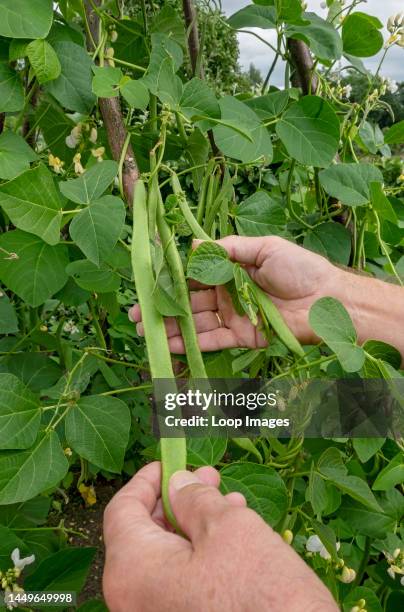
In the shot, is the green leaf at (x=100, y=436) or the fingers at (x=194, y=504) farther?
the green leaf at (x=100, y=436)

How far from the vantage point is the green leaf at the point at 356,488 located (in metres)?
0.79

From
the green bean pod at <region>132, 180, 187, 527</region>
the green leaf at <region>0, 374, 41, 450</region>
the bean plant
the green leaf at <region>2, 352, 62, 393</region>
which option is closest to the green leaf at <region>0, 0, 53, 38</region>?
the bean plant

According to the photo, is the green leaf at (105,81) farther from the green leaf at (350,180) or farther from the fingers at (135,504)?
the fingers at (135,504)

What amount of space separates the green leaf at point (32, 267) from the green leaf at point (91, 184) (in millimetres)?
160

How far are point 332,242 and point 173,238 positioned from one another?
1.43 ft

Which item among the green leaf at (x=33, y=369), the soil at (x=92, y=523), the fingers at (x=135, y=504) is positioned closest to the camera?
the fingers at (x=135, y=504)

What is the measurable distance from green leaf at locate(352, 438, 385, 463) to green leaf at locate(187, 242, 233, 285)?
0.30 m

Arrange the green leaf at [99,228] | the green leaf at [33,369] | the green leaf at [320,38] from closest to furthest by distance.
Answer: the green leaf at [99,228] < the green leaf at [320,38] < the green leaf at [33,369]

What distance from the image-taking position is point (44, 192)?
832 mm

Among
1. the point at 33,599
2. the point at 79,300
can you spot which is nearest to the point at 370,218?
the point at 79,300

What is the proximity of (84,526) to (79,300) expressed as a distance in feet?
4.37

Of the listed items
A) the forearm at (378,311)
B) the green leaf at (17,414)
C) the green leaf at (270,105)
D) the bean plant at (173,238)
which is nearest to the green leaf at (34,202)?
the bean plant at (173,238)

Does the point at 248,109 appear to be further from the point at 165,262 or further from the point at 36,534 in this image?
the point at 36,534

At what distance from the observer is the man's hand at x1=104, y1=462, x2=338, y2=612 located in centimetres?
51
